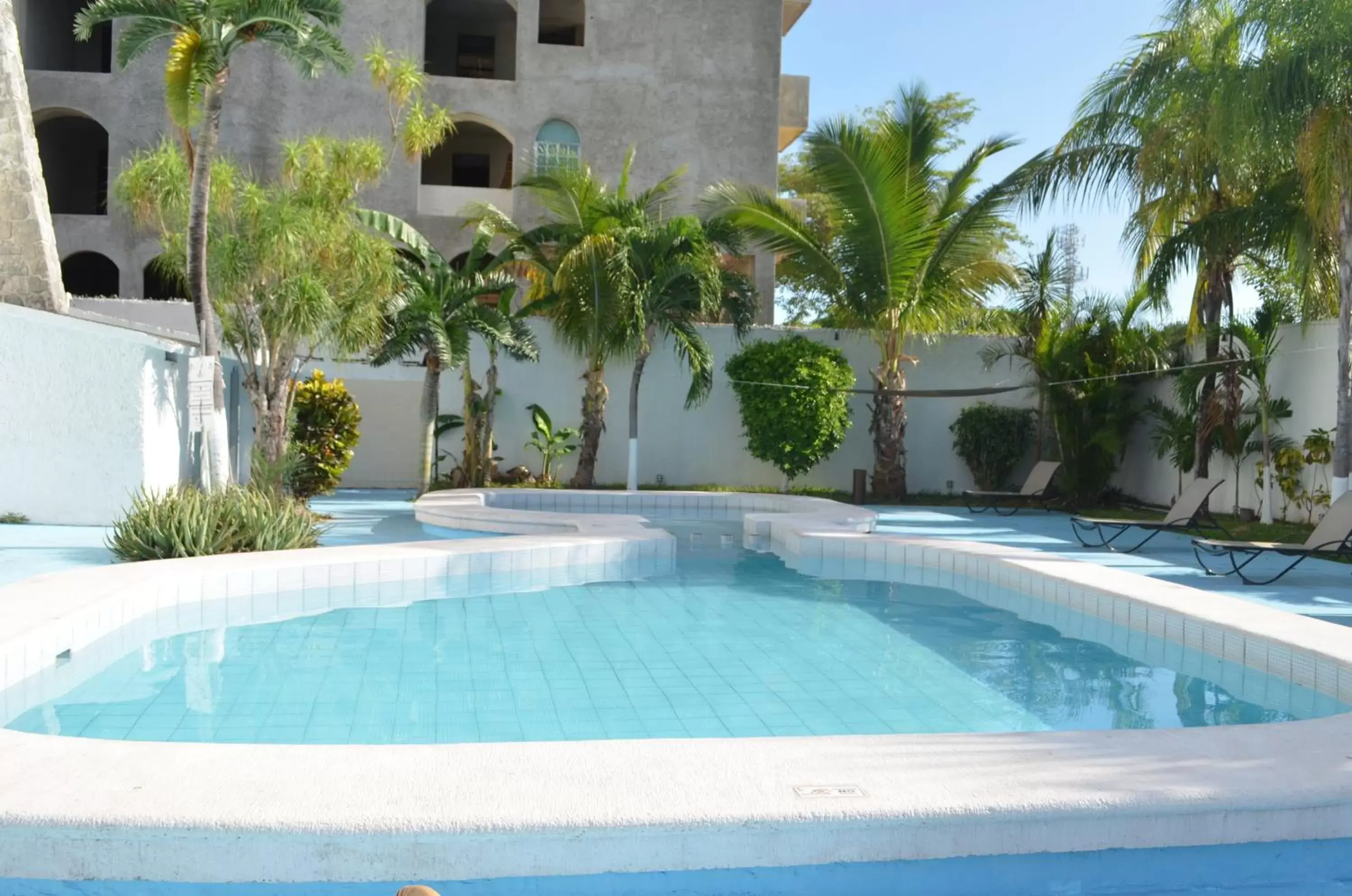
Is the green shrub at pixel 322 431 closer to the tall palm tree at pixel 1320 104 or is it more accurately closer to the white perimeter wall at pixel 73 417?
the white perimeter wall at pixel 73 417

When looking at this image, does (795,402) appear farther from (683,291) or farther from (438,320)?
(438,320)

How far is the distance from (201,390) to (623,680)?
6937 millimetres

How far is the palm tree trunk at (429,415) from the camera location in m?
16.4

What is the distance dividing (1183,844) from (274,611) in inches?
250

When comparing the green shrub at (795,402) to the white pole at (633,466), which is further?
the green shrub at (795,402)

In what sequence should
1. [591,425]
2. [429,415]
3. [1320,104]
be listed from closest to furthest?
[1320,104], [429,415], [591,425]

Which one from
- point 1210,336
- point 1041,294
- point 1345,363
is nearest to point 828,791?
point 1345,363

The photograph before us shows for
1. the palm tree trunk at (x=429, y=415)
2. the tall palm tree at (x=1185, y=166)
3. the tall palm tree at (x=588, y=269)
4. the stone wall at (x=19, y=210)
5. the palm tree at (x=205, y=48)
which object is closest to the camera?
the palm tree at (x=205, y=48)

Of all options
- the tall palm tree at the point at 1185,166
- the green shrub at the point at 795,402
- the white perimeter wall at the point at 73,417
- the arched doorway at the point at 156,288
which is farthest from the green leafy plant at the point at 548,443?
the arched doorway at the point at 156,288

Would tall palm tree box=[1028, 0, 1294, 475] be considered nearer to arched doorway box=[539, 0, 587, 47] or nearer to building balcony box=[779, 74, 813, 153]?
building balcony box=[779, 74, 813, 153]

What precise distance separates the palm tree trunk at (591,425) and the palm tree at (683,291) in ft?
1.64

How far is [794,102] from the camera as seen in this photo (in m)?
27.4

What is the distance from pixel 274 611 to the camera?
828 centimetres

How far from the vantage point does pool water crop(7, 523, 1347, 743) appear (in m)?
5.58
